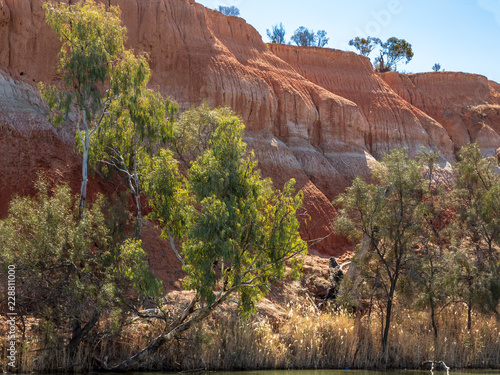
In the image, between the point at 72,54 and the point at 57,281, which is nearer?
the point at 57,281

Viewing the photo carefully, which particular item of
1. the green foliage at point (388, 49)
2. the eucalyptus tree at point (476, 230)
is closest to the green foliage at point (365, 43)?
the green foliage at point (388, 49)

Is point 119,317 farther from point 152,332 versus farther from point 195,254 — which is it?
point 195,254

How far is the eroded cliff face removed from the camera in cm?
2597

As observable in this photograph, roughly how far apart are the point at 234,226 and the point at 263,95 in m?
21.0

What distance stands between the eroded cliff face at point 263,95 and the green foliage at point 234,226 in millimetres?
9392

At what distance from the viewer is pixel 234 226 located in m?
15.2

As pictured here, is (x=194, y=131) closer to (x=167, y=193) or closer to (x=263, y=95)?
(x=167, y=193)

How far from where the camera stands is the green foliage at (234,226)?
1505 centimetres

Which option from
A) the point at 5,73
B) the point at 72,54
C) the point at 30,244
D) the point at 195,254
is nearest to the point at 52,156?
the point at 5,73

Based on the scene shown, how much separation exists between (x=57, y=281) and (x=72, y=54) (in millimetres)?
7589

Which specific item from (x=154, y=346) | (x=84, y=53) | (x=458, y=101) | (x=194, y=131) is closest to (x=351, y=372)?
(x=154, y=346)

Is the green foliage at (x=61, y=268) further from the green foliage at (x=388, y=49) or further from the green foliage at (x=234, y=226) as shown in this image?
the green foliage at (x=388, y=49)

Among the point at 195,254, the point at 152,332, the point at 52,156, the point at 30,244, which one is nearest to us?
the point at 195,254

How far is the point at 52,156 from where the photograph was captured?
23766 millimetres
